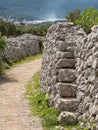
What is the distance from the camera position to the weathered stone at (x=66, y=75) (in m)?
10.7

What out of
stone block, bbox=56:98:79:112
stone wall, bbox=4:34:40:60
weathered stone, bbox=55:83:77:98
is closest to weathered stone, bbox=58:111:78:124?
stone block, bbox=56:98:79:112

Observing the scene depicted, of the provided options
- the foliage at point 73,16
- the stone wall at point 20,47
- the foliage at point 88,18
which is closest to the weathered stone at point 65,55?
the foliage at point 88,18

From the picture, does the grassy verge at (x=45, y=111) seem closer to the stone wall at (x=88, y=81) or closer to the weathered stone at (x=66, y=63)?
the stone wall at (x=88, y=81)

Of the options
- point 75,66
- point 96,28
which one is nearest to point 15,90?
point 75,66

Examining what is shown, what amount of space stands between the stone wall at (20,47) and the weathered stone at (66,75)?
14108mm

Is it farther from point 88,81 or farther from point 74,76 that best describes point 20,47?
point 88,81

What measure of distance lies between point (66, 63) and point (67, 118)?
2.24 metres

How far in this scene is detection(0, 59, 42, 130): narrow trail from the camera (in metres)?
9.85

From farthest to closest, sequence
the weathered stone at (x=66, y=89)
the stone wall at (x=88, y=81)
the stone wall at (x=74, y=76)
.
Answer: the weathered stone at (x=66, y=89), the stone wall at (x=74, y=76), the stone wall at (x=88, y=81)

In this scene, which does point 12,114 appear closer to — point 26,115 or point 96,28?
point 26,115

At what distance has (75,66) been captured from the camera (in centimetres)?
1099

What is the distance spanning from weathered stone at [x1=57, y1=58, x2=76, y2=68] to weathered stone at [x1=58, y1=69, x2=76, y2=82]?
1.02 feet

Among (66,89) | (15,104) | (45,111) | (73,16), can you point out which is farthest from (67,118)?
(73,16)

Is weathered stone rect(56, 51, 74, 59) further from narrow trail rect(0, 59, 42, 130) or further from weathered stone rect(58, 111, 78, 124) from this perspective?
weathered stone rect(58, 111, 78, 124)
